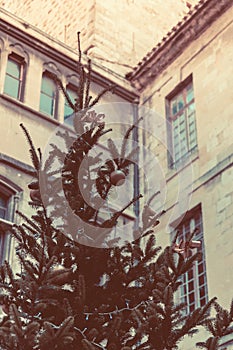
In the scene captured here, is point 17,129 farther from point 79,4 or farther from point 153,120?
point 79,4

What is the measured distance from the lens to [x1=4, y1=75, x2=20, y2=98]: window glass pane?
44.8 feet

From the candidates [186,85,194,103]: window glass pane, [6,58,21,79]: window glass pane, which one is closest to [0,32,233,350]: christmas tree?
[6,58,21,79]: window glass pane

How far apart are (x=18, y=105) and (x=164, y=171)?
337cm

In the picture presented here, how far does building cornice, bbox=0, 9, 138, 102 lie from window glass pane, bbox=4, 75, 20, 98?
3.48ft

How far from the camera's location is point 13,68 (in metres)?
14.1

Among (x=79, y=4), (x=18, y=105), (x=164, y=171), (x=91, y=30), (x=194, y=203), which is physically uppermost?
(x=79, y=4)

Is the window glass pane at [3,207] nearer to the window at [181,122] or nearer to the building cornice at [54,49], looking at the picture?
the window at [181,122]

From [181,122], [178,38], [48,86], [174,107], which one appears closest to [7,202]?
[48,86]

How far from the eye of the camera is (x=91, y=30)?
17.9 meters

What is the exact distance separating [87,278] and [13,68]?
8.69 metres

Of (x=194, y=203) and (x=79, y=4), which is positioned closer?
(x=194, y=203)

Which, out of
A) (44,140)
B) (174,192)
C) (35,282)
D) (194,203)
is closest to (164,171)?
(174,192)

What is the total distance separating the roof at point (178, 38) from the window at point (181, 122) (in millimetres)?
916

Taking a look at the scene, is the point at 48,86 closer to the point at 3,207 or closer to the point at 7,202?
the point at 7,202
